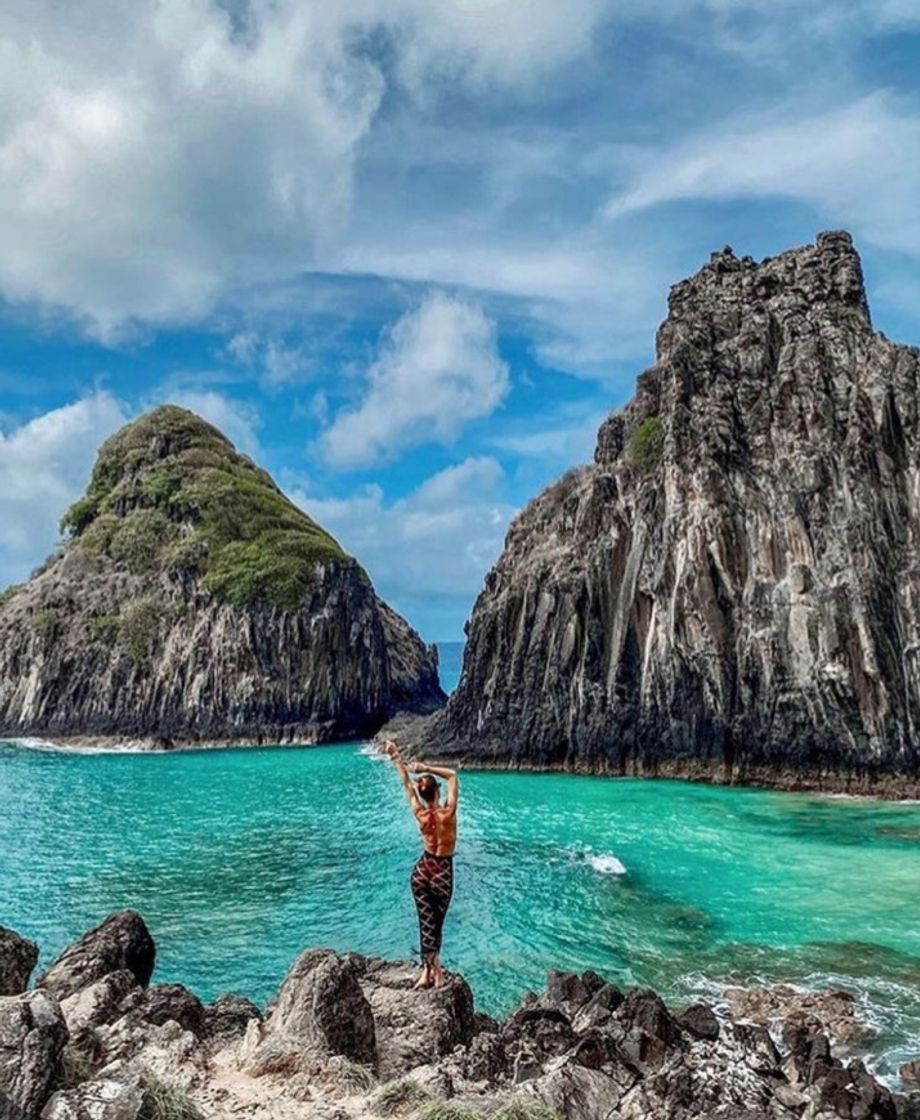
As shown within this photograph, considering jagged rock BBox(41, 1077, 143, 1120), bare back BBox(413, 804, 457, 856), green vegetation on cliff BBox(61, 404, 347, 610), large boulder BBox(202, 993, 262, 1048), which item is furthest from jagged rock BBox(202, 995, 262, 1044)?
green vegetation on cliff BBox(61, 404, 347, 610)

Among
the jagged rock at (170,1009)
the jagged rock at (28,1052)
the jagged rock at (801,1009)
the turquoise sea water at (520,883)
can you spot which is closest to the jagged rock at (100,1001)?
the jagged rock at (170,1009)

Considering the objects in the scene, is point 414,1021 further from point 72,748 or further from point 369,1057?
point 72,748

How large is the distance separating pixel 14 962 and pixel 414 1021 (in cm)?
669

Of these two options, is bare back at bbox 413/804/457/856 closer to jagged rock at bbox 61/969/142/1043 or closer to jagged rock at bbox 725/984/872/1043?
jagged rock at bbox 61/969/142/1043

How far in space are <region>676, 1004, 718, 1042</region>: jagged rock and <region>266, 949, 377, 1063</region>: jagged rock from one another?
6304mm

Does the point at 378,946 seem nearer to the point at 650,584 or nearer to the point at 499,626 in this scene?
the point at 650,584

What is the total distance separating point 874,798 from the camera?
50000 millimetres

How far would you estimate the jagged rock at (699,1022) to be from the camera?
51.3 feet

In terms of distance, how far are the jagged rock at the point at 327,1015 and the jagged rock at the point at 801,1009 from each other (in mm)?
9585

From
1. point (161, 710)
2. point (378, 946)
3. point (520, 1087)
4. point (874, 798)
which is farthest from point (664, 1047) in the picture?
point (161, 710)

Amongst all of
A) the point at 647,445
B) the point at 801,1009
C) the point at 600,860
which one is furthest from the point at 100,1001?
the point at 647,445

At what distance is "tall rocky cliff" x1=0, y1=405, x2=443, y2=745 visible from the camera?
3765 inches

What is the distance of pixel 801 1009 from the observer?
1905cm

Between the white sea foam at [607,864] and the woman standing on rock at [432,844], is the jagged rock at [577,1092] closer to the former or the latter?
the woman standing on rock at [432,844]
